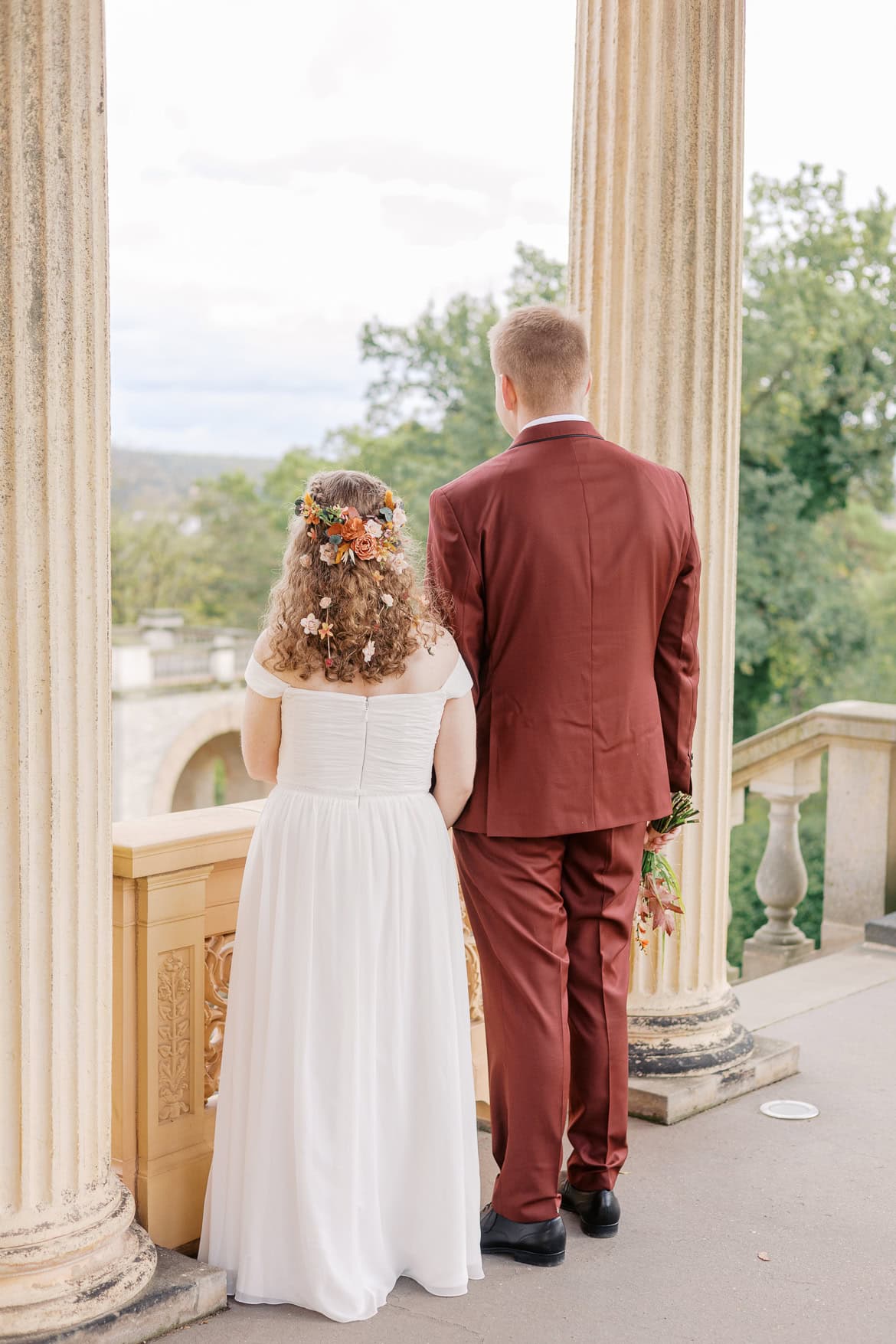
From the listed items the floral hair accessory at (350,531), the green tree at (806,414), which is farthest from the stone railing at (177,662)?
the floral hair accessory at (350,531)

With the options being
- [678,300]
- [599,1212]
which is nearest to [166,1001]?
[599,1212]

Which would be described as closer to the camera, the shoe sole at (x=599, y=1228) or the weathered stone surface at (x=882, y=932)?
the shoe sole at (x=599, y=1228)

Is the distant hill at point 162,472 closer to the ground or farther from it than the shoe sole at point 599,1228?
farther from it

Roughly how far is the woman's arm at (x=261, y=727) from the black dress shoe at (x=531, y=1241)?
1.10 m

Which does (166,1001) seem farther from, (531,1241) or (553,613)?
(553,613)

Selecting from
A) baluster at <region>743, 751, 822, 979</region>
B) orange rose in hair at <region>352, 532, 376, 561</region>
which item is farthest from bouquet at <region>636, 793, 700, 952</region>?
baluster at <region>743, 751, 822, 979</region>

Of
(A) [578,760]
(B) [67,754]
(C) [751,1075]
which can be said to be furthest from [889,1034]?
(B) [67,754]

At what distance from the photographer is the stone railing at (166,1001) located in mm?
Result: 3111

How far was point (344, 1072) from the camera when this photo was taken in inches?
115

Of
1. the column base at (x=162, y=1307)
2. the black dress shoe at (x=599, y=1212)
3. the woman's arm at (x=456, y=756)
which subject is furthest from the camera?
the black dress shoe at (x=599, y=1212)

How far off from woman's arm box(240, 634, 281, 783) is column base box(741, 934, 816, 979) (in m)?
4.03

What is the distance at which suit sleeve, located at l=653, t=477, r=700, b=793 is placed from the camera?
11.0 ft

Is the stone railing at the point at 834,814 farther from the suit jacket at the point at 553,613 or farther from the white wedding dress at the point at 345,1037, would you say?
the white wedding dress at the point at 345,1037

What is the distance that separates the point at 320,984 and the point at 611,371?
2.03 m
